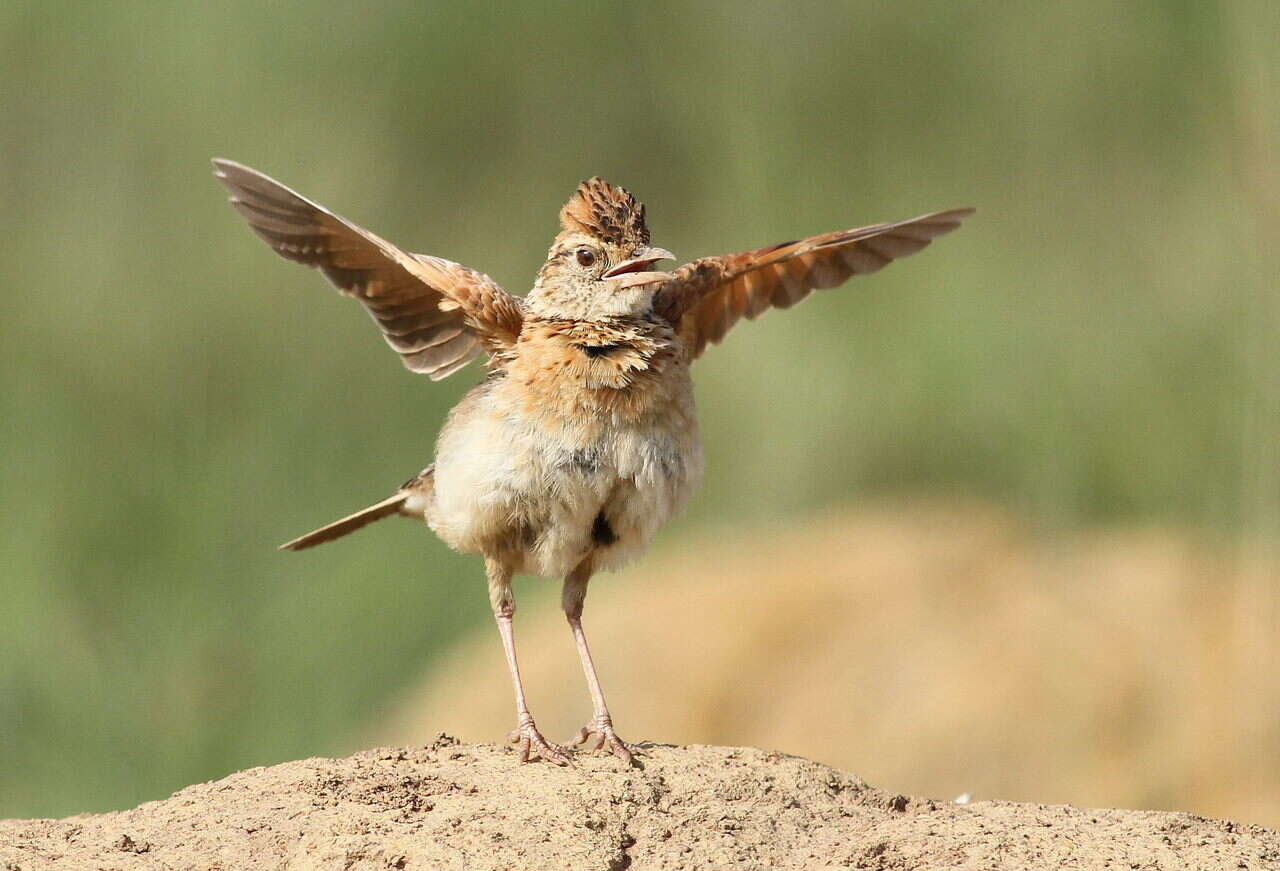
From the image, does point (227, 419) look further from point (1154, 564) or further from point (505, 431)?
point (1154, 564)

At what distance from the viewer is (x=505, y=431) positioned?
5.37 meters

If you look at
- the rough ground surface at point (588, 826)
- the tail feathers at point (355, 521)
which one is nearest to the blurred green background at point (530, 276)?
the tail feathers at point (355, 521)

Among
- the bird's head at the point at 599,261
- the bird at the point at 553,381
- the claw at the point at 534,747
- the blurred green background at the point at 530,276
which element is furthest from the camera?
the blurred green background at the point at 530,276

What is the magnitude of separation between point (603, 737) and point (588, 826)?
111 cm

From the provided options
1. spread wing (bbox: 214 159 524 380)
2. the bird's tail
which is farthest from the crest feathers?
the bird's tail

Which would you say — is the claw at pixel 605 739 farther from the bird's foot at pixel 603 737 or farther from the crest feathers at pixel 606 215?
the crest feathers at pixel 606 215

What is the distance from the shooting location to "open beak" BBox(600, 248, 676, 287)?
5.51 metres

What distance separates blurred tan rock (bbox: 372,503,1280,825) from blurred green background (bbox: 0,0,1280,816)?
0.99 ft

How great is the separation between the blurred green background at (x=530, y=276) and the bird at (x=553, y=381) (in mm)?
3632

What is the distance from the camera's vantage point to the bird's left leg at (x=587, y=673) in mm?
5203

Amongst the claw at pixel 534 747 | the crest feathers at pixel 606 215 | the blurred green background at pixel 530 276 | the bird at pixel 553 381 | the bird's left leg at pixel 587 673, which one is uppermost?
the blurred green background at pixel 530 276

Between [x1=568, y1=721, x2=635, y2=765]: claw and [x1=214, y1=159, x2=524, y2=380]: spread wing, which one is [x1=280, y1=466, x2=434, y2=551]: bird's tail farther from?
[x1=568, y1=721, x2=635, y2=765]: claw

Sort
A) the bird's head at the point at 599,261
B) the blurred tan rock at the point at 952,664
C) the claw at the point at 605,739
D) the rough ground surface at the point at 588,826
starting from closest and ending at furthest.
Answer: the rough ground surface at the point at 588,826 < the claw at the point at 605,739 < the bird's head at the point at 599,261 < the blurred tan rock at the point at 952,664

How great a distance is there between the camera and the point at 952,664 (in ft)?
31.4
